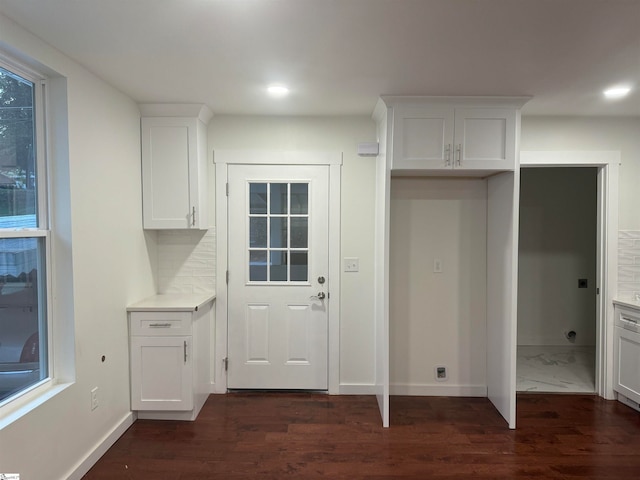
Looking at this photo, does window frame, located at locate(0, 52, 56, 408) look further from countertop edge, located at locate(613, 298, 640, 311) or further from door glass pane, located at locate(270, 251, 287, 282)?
countertop edge, located at locate(613, 298, 640, 311)

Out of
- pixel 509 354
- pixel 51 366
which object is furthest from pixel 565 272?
pixel 51 366

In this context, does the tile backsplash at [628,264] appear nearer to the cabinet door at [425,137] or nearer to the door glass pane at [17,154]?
the cabinet door at [425,137]

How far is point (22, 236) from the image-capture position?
6.28 ft

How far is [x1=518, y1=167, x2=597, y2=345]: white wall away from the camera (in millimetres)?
4688

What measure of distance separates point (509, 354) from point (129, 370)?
8.94 ft

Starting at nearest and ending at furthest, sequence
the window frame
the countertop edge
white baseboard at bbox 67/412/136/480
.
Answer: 1. the window frame
2. white baseboard at bbox 67/412/136/480
3. the countertop edge

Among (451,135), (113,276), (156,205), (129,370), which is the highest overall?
(451,135)

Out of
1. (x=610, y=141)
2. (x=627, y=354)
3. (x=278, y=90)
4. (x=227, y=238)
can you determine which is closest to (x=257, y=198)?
(x=227, y=238)

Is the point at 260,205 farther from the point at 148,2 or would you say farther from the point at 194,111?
the point at 148,2

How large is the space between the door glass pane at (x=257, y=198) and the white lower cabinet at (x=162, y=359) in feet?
3.10

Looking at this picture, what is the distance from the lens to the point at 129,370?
9.08 feet

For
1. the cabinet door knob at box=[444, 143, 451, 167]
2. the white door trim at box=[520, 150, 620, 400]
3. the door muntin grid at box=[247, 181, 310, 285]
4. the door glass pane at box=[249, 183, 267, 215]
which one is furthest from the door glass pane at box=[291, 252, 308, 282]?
the white door trim at box=[520, 150, 620, 400]

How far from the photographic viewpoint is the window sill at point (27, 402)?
1.75m

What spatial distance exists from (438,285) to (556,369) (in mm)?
1749
